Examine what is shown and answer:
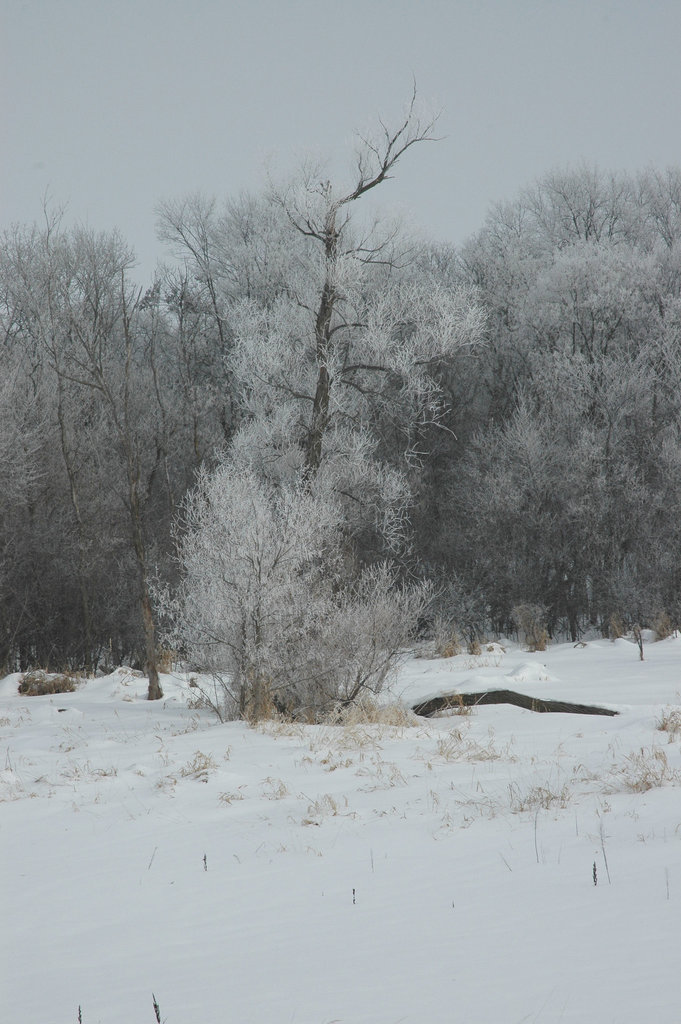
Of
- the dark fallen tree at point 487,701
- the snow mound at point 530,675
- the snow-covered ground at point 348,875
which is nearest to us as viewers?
the snow-covered ground at point 348,875

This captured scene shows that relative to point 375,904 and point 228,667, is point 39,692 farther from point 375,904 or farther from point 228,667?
point 375,904

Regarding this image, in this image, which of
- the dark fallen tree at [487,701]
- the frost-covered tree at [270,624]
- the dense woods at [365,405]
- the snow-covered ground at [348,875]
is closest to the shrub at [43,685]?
the dense woods at [365,405]

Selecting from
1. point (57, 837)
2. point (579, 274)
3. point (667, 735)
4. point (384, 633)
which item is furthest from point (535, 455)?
point (57, 837)

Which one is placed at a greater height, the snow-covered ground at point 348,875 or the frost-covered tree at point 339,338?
the frost-covered tree at point 339,338

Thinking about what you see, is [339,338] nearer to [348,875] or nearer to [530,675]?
[530,675]

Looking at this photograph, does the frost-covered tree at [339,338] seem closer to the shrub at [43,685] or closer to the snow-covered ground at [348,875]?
the shrub at [43,685]

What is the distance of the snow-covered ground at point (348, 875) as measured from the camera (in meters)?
2.83

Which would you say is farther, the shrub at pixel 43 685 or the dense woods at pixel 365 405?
the dense woods at pixel 365 405

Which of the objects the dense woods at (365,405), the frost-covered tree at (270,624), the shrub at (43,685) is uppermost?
the dense woods at (365,405)

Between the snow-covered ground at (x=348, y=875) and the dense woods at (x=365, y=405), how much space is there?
477cm

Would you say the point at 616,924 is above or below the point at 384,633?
below

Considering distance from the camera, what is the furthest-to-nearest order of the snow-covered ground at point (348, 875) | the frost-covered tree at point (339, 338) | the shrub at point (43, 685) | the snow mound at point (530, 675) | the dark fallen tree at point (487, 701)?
the frost-covered tree at point (339, 338), the shrub at point (43, 685), the snow mound at point (530, 675), the dark fallen tree at point (487, 701), the snow-covered ground at point (348, 875)

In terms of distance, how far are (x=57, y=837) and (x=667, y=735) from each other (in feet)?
15.8

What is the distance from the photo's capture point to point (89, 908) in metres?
4.10
